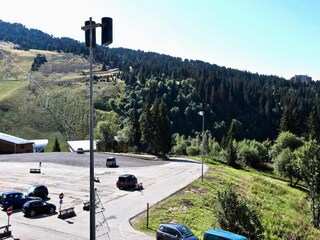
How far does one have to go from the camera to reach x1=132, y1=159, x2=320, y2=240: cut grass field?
33.1 m

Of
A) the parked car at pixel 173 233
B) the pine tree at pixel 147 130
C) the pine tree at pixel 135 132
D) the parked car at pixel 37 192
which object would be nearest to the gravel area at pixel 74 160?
the pine tree at pixel 147 130

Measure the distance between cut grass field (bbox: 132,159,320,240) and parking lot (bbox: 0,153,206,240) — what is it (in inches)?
79.4

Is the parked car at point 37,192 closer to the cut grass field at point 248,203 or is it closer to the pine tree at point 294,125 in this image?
the cut grass field at point 248,203

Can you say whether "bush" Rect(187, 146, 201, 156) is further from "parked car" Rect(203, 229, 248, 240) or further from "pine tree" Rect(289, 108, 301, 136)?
"parked car" Rect(203, 229, 248, 240)

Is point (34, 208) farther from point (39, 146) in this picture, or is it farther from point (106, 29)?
point (39, 146)

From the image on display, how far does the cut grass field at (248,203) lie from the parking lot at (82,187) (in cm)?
202

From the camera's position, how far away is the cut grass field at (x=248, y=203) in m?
33.1

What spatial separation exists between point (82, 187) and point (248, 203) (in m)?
22.8

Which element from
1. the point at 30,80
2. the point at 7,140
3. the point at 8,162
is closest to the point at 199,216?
the point at 8,162

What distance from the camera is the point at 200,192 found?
4528 cm

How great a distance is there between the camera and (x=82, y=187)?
45188mm

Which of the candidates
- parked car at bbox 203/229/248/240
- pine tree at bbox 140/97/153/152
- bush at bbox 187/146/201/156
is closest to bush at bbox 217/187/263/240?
parked car at bbox 203/229/248/240

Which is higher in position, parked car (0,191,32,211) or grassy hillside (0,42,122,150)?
grassy hillside (0,42,122,150)

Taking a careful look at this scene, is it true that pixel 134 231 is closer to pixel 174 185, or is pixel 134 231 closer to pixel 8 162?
pixel 174 185
